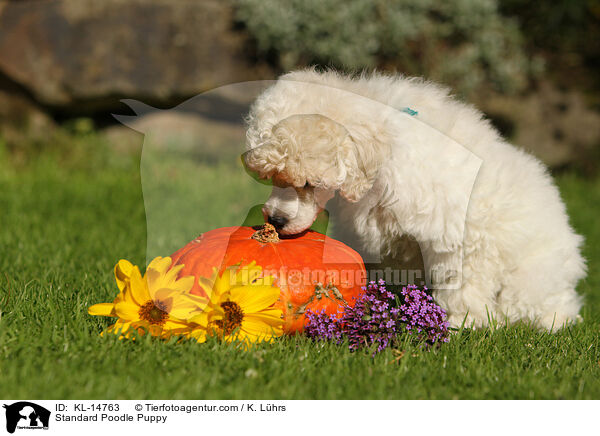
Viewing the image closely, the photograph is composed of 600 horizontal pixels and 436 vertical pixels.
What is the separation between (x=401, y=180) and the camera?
2547 mm

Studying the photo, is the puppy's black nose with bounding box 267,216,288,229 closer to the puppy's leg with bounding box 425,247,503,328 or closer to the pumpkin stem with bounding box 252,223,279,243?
the pumpkin stem with bounding box 252,223,279,243

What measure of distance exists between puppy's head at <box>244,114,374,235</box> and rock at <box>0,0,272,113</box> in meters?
4.54

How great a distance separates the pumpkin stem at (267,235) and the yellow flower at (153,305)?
14.8 inches

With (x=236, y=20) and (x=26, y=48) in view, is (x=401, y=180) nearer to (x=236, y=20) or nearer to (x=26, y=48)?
(x=236, y=20)

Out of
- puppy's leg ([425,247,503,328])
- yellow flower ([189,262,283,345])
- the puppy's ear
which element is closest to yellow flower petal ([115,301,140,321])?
yellow flower ([189,262,283,345])

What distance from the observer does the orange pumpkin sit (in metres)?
2.53

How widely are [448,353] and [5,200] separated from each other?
4.45 meters

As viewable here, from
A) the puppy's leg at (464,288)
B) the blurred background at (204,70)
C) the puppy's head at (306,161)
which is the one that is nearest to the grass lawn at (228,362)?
the puppy's leg at (464,288)

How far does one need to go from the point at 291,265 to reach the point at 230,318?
359 millimetres

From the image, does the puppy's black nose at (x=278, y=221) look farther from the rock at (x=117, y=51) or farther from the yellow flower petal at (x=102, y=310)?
the rock at (x=117, y=51)

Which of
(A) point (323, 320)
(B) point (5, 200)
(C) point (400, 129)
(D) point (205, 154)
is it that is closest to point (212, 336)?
(A) point (323, 320)

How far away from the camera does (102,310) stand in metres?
2.43

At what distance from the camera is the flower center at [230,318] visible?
2469 millimetres

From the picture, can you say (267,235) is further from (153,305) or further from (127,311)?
(127,311)
